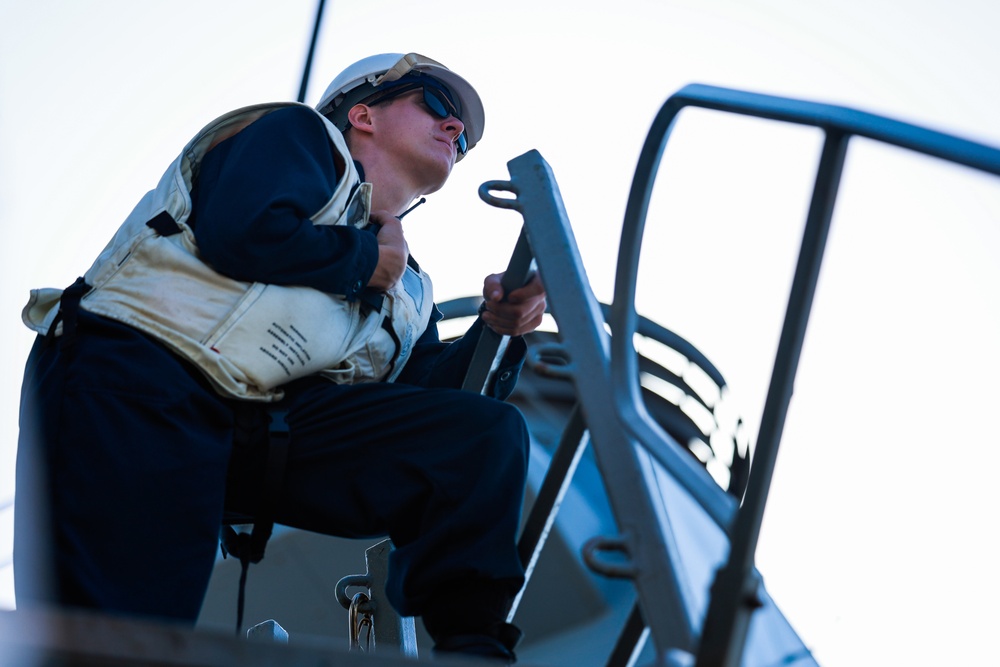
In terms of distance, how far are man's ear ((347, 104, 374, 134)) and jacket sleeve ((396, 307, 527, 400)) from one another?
0.68 m

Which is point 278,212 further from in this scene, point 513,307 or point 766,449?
point 766,449

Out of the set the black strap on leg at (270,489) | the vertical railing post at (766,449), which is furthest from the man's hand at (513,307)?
the vertical railing post at (766,449)

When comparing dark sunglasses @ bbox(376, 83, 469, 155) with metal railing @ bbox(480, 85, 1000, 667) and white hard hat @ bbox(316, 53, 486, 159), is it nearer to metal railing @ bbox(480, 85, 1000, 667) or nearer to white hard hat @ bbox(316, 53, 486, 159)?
white hard hat @ bbox(316, 53, 486, 159)

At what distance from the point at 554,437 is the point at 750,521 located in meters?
7.57

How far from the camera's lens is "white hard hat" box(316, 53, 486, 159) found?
10.5ft

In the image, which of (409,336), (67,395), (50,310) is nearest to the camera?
(67,395)

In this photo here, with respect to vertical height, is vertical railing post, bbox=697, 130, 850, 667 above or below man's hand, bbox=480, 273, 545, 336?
above

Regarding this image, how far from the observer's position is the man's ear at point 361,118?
122 inches

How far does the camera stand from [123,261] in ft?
7.41

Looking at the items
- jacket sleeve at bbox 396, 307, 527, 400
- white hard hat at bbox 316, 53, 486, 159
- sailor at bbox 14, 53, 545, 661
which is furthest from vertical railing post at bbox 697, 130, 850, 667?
white hard hat at bbox 316, 53, 486, 159

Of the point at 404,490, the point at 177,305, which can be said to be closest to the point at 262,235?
the point at 177,305

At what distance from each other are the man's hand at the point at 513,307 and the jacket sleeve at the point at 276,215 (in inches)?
11.8

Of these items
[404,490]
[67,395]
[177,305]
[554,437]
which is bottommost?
[554,437]

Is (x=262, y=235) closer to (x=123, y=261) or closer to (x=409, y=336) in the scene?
(x=123, y=261)
